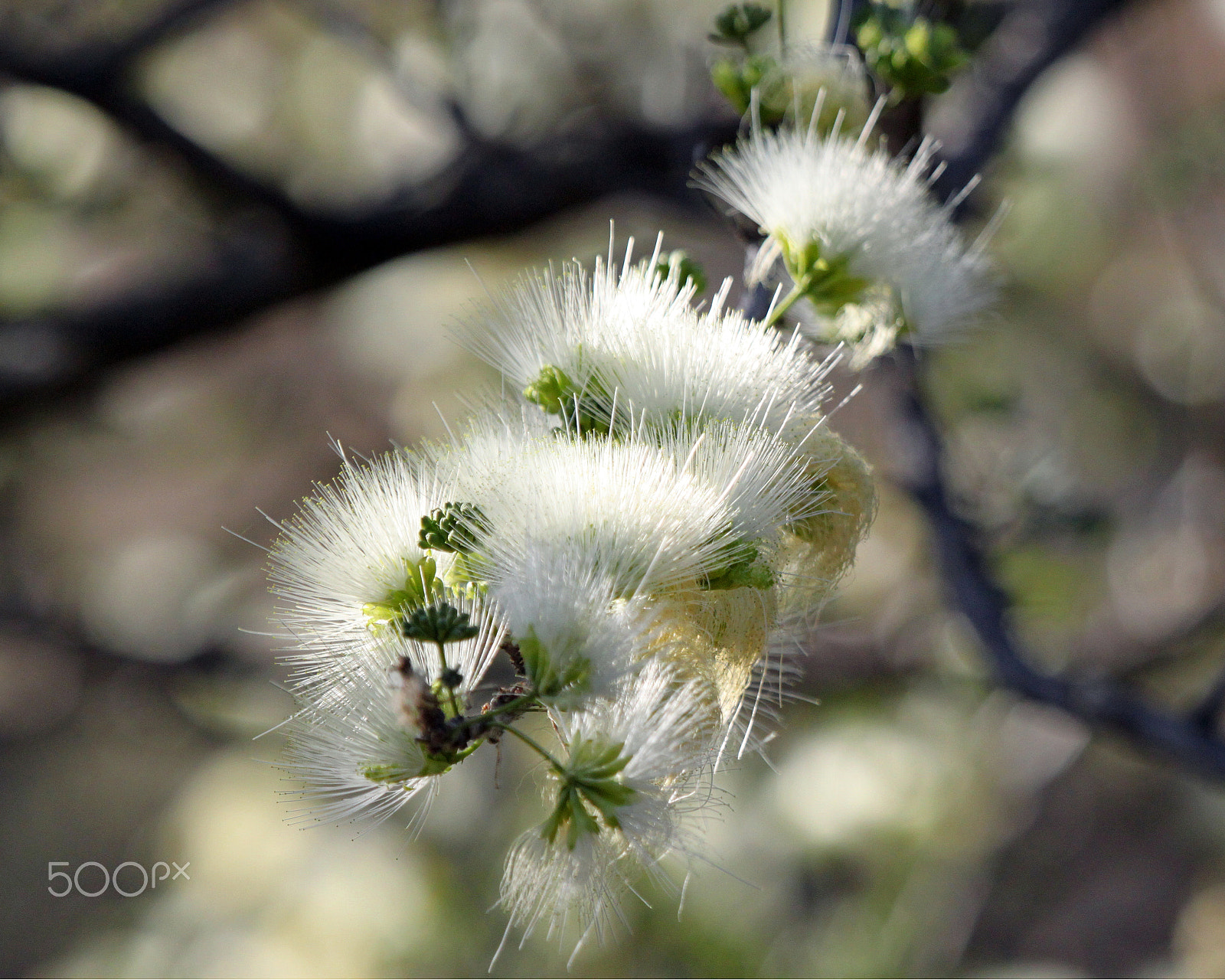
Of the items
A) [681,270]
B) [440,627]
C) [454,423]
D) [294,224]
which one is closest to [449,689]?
[440,627]

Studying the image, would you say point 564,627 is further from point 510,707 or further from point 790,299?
point 790,299

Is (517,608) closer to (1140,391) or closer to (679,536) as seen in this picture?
(679,536)

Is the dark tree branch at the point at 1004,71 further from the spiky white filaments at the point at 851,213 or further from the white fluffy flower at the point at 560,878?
the white fluffy flower at the point at 560,878

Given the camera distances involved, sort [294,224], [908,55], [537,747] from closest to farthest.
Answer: [537,747]
[908,55]
[294,224]

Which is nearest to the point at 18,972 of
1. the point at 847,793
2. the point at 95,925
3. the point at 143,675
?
the point at 95,925

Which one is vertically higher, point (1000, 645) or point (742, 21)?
point (742, 21)

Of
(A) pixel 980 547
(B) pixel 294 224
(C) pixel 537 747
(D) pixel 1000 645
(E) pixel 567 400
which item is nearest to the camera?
(C) pixel 537 747
